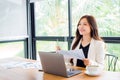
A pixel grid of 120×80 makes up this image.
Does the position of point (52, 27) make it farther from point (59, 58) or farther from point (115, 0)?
point (59, 58)

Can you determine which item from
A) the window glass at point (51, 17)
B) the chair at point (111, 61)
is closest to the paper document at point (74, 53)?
the chair at point (111, 61)

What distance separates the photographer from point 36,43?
4133 millimetres

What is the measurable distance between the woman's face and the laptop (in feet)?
2.11

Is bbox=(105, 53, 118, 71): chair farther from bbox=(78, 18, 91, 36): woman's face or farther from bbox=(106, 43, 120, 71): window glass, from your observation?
bbox=(78, 18, 91, 36): woman's face

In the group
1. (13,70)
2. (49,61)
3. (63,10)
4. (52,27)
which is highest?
(63,10)

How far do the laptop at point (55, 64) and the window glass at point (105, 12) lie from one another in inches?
57.6

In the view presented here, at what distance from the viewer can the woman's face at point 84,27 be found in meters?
2.27

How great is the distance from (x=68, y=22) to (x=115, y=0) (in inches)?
37.3

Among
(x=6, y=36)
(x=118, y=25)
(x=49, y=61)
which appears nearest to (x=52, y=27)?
(x=6, y=36)

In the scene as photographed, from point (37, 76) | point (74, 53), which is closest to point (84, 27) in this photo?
point (74, 53)

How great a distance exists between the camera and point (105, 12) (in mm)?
3057

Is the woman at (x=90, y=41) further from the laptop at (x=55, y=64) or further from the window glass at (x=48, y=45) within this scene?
the window glass at (x=48, y=45)

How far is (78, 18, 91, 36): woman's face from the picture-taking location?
227 cm

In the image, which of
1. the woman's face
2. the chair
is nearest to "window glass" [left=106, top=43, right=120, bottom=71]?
the chair
